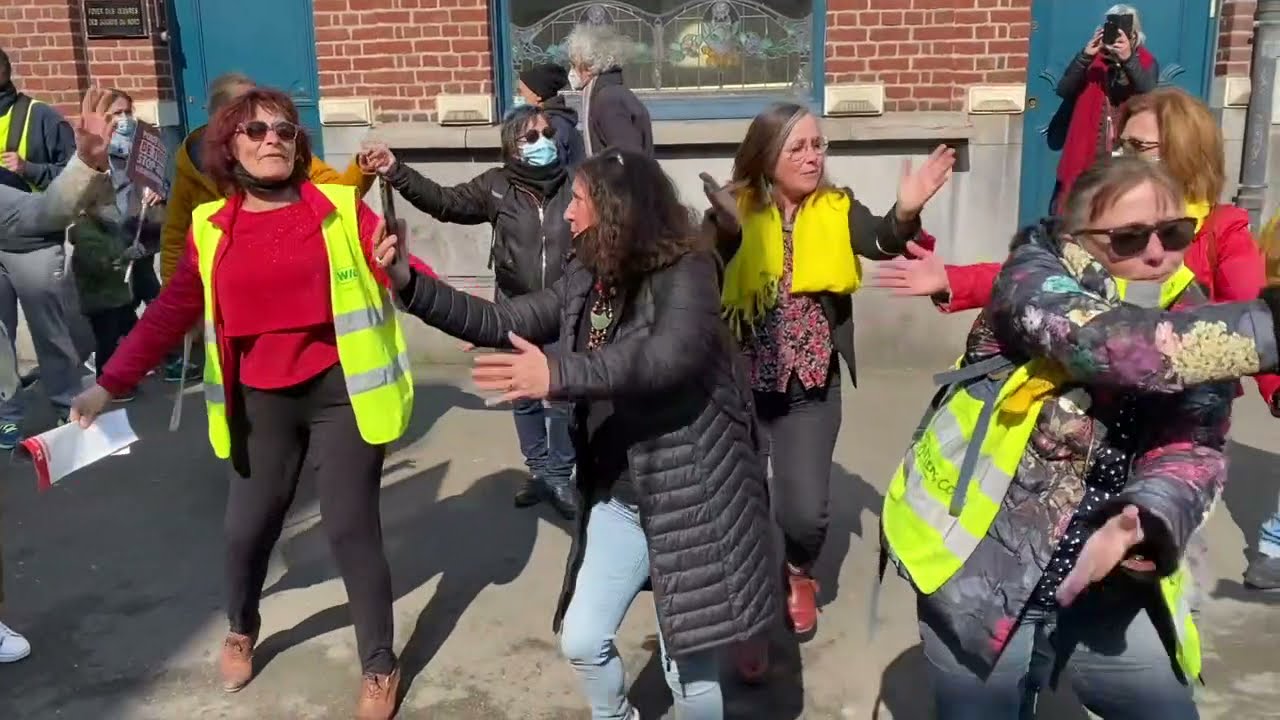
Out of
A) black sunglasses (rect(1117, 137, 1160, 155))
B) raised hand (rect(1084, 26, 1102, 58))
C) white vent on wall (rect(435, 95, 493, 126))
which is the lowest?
black sunglasses (rect(1117, 137, 1160, 155))

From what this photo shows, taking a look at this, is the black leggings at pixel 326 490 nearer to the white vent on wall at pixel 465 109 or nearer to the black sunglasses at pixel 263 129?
the black sunglasses at pixel 263 129

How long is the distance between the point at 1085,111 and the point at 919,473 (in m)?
5.27

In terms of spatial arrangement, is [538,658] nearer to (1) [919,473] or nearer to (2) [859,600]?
(2) [859,600]

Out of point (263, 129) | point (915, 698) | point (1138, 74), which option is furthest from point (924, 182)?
point (1138, 74)

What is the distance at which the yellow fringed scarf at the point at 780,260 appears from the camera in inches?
145

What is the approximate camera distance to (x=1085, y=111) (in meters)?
6.90

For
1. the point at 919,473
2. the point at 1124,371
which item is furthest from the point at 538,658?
the point at 1124,371

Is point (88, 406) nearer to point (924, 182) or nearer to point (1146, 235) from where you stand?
point (924, 182)

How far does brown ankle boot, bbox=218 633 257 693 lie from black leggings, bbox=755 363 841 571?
177 centimetres

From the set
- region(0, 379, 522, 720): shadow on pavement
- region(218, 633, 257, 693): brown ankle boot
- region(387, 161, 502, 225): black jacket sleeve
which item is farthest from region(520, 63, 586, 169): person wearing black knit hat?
region(218, 633, 257, 693): brown ankle boot

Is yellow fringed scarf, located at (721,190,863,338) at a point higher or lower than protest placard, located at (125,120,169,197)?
lower

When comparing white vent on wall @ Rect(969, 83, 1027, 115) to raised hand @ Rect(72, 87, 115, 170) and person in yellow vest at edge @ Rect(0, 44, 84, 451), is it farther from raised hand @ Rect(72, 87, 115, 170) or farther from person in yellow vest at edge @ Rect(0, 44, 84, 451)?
person in yellow vest at edge @ Rect(0, 44, 84, 451)

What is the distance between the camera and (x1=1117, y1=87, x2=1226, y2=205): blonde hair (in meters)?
3.03

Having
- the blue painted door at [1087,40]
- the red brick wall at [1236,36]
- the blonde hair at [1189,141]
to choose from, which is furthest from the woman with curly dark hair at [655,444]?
the red brick wall at [1236,36]
